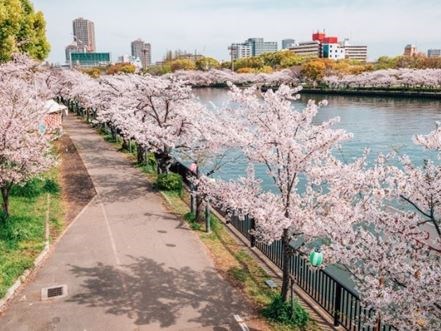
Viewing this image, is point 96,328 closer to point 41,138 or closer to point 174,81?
point 41,138

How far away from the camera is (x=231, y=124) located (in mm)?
13258

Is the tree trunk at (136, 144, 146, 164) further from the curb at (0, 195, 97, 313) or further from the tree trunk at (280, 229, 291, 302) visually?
the tree trunk at (280, 229, 291, 302)

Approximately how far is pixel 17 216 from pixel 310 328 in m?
13.2

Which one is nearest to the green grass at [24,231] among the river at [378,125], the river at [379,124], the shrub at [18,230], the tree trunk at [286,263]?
the shrub at [18,230]

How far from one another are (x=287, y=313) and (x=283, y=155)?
171 inches

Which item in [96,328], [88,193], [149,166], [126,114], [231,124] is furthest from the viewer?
[149,166]

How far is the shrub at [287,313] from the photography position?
11.1m

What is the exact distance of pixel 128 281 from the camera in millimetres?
13156

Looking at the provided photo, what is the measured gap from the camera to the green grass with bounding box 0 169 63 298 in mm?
13367

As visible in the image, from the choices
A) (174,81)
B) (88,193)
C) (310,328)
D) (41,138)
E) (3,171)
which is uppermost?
(174,81)

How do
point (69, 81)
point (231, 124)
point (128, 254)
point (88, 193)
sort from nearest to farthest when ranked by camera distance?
point (231, 124), point (128, 254), point (88, 193), point (69, 81)

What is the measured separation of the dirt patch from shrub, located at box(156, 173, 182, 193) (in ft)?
12.1

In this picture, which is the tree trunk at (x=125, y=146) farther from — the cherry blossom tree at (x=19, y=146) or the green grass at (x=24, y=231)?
the cherry blossom tree at (x=19, y=146)

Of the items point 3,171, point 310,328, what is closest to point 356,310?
point 310,328
